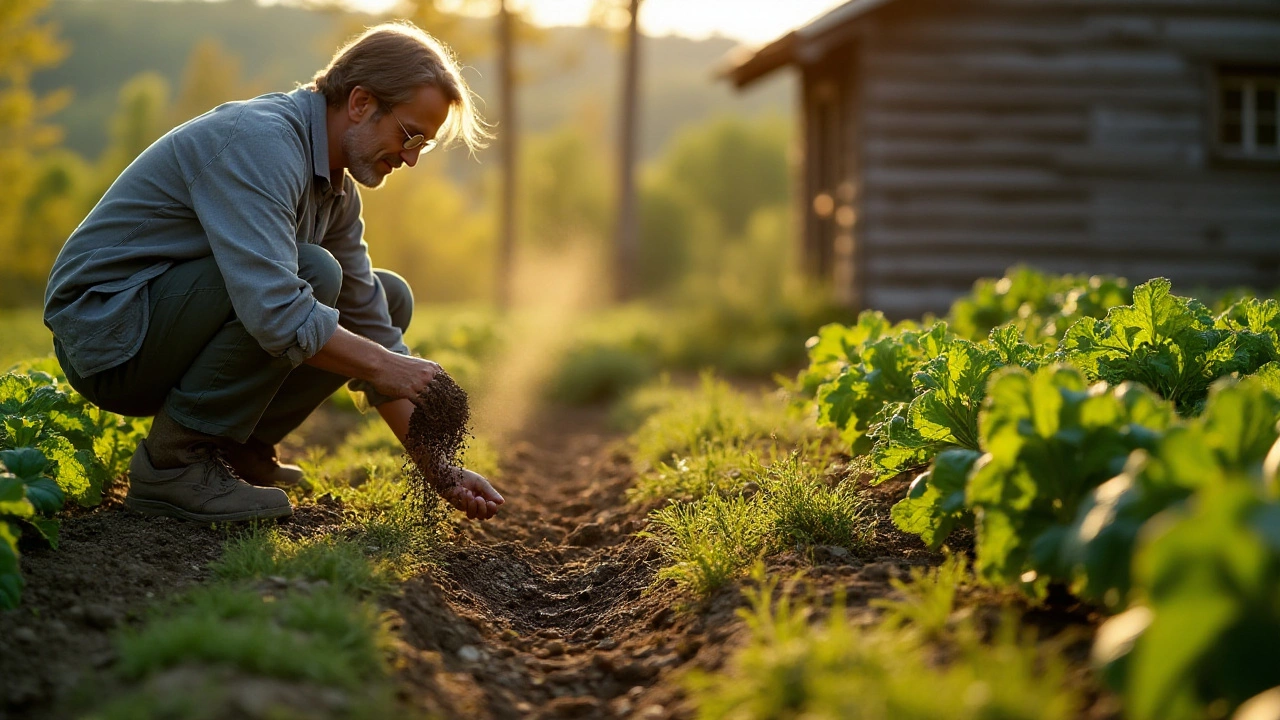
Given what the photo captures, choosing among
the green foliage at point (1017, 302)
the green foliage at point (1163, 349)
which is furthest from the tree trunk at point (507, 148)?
the green foliage at point (1163, 349)

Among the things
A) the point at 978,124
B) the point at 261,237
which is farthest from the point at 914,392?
the point at 978,124

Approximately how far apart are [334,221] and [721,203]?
45.0 m

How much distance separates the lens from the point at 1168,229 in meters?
10.3

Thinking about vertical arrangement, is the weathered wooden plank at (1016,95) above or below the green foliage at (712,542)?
above

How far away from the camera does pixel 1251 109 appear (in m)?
10.5

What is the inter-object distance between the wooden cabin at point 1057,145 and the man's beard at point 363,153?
7.20 metres

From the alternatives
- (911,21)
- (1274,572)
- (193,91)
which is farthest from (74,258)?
(193,91)

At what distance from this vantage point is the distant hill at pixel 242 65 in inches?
3302

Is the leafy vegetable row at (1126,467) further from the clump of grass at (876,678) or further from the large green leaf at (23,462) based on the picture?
the large green leaf at (23,462)

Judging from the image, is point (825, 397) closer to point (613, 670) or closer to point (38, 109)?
point (613, 670)

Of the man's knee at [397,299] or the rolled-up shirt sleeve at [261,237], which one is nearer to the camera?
the rolled-up shirt sleeve at [261,237]

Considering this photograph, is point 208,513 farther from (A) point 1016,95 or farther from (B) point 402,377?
(A) point 1016,95

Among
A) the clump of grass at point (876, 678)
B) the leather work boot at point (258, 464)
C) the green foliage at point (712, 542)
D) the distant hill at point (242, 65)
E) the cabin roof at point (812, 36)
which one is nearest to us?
the clump of grass at point (876, 678)

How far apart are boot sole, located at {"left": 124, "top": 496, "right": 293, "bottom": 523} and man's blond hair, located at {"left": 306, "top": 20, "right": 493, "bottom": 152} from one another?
123 cm
